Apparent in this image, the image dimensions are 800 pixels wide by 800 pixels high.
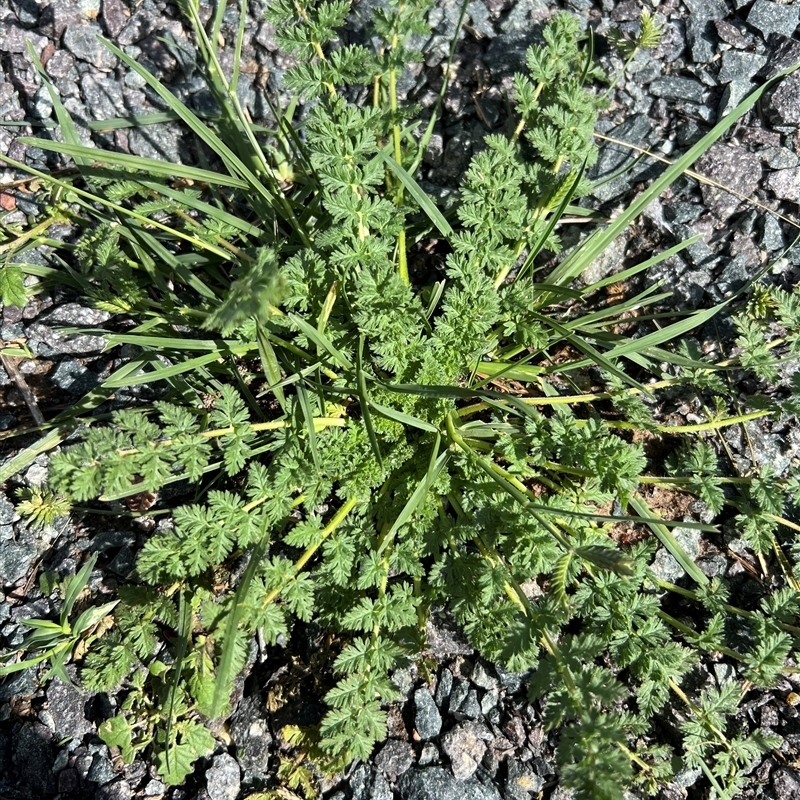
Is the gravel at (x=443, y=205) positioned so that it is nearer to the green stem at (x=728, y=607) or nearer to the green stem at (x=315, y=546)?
the green stem at (x=728, y=607)

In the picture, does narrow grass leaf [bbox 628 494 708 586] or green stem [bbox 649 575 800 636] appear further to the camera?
narrow grass leaf [bbox 628 494 708 586]

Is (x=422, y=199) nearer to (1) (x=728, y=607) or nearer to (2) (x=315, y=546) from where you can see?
(2) (x=315, y=546)

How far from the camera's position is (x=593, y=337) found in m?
3.16

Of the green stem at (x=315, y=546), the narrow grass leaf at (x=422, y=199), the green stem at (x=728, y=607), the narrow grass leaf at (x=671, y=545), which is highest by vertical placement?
the narrow grass leaf at (x=422, y=199)

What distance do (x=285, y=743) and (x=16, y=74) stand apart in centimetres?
Answer: 363

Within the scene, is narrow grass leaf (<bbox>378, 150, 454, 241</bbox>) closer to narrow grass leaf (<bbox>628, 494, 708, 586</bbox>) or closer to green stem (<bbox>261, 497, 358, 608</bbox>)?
green stem (<bbox>261, 497, 358, 608</bbox>)

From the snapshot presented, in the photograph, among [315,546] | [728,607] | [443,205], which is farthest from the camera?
[443,205]

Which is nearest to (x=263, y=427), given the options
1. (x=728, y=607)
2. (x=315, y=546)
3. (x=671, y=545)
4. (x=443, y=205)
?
(x=315, y=546)

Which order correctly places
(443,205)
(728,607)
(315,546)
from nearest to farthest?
(315,546)
(728,607)
(443,205)

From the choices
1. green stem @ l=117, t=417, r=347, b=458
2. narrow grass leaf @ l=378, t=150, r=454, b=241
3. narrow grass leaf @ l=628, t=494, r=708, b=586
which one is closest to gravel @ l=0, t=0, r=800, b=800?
narrow grass leaf @ l=628, t=494, r=708, b=586

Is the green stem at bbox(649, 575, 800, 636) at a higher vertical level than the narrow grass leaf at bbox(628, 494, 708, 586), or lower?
lower

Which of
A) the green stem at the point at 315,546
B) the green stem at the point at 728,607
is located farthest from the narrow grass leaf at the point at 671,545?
the green stem at the point at 315,546

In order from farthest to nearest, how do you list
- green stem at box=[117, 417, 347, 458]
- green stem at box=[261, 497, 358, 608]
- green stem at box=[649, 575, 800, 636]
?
green stem at box=[649, 575, 800, 636]
green stem at box=[261, 497, 358, 608]
green stem at box=[117, 417, 347, 458]

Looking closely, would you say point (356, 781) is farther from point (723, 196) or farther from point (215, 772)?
point (723, 196)
